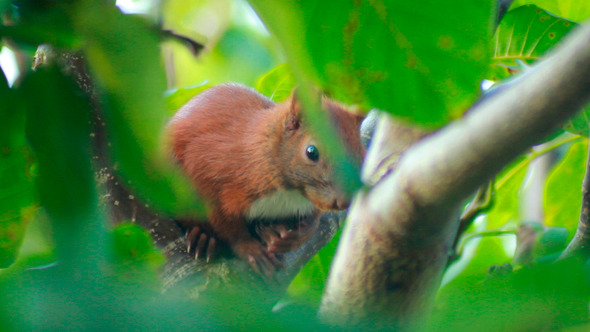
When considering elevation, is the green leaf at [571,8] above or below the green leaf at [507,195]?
above

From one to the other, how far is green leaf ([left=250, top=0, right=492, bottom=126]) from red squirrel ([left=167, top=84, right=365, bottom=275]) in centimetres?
128

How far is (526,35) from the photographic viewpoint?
1.28 metres

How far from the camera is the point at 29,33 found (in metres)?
0.36

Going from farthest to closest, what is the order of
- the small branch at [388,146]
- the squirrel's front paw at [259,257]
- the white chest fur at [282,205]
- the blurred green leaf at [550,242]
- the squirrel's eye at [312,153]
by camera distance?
the white chest fur at [282,205] → the squirrel's eye at [312,153] → the squirrel's front paw at [259,257] → the blurred green leaf at [550,242] → the small branch at [388,146]

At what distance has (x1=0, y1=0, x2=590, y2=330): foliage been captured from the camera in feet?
0.96

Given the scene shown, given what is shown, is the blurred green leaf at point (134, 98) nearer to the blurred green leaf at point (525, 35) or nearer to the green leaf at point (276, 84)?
the blurred green leaf at point (525, 35)

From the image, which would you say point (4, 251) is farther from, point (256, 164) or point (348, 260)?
point (256, 164)

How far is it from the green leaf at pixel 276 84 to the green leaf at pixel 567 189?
0.80 metres

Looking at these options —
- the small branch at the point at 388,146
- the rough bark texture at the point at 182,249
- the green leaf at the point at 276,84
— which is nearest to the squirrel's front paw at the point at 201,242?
the rough bark texture at the point at 182,249

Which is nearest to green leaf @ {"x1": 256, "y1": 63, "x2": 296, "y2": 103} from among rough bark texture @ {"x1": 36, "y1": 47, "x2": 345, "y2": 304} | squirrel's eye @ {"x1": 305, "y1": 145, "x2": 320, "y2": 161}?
squirrel's eye @ {"x1": 305, "y1": 145, "x2": 320, "y2": 161}

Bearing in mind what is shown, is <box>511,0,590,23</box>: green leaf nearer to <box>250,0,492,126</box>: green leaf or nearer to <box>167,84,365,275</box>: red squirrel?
<box>167,84,365,275</box>: red squirrel

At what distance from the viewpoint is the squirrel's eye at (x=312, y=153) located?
5.84ft

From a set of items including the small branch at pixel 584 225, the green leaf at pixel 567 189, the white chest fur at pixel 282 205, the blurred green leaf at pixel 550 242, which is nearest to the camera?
the small branch at pixel 584 225

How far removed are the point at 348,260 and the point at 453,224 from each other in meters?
0.14
